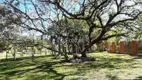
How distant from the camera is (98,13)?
1611 cm

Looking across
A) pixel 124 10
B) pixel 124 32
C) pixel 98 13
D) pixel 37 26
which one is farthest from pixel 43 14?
pixel 124 32

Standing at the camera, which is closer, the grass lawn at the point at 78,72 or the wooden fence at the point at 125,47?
the grass lawn at the point at 78,72

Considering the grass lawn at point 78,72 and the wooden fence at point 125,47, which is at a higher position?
the wooden fence at point 125,47

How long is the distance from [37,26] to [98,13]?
4135 millimetres

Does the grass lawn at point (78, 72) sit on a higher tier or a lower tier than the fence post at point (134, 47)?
lower

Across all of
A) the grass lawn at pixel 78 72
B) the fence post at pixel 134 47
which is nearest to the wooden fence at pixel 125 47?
the fence post at pixel 134 47

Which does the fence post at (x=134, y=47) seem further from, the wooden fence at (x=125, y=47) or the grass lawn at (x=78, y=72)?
the grass lawn at (x=78, y=72)

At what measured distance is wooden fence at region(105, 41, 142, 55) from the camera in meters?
22.5

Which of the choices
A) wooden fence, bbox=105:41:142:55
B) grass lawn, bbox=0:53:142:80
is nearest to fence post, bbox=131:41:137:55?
wooden fence, bbox=105:41:142:55

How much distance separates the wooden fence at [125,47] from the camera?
22.5 metres

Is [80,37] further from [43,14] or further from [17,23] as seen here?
[17,23]

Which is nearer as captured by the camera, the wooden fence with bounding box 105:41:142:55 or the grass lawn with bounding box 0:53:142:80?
the grass lawn with bounding box 0:53:142:80

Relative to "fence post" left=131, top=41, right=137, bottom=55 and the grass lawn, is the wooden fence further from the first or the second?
the grass lawn

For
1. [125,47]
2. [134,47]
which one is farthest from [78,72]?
[125,47]
